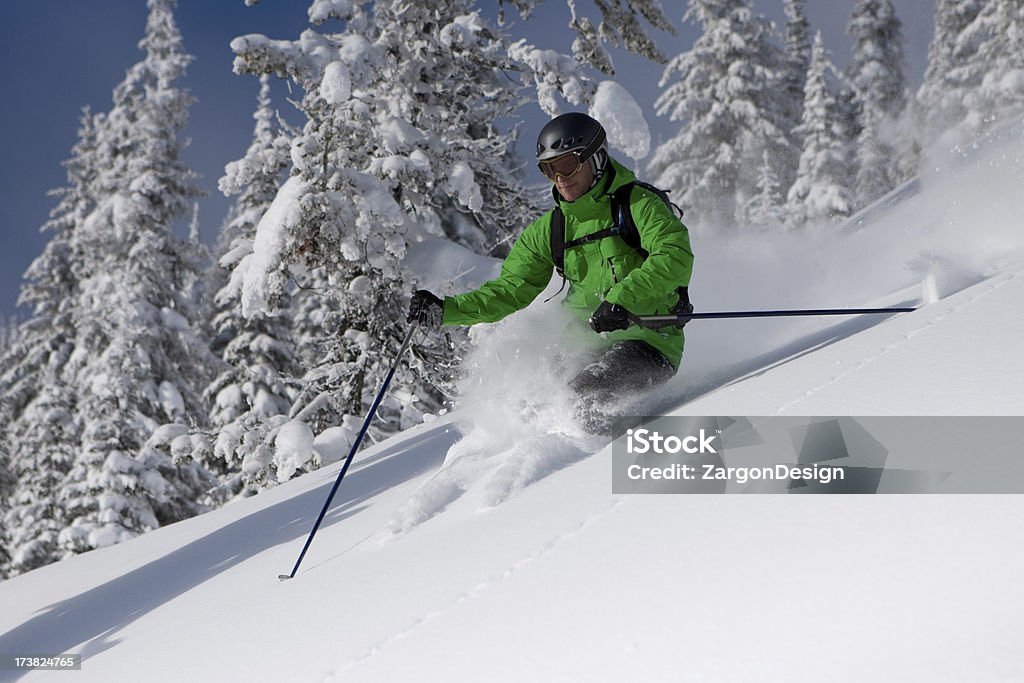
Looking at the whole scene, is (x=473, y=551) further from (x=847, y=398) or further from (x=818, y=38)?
(x=818, y=38)

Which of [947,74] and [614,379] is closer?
[614,379]

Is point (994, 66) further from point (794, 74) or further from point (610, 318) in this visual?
point (610, 318)

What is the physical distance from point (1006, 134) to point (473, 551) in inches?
489

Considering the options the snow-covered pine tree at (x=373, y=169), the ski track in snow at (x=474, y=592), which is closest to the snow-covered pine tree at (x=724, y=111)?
the snow-covered pine tree at (x=373, y=169)

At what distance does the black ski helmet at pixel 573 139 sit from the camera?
16.4ft

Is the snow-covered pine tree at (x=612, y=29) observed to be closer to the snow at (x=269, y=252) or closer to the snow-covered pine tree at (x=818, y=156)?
the snow at (x=269, y=252)

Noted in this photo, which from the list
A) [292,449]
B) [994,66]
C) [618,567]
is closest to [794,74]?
[994,66]

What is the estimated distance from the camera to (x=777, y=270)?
337 inches

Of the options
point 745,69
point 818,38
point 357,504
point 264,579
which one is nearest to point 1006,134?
point 357,504

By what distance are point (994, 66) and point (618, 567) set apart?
3006 centimetres

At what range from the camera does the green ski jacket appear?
188 inches

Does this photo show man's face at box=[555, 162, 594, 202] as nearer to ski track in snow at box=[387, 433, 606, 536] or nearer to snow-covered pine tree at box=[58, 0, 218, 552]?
ski track in snow at box=[387, 433, 606, 536]

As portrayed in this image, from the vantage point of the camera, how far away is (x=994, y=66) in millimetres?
26125

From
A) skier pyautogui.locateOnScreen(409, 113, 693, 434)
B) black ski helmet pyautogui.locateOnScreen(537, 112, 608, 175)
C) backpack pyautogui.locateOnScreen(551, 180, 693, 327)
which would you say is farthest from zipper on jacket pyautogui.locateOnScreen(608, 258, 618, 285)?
black ski helmet pyautogui.locateOnScreen(537, 112, 608, 175)
